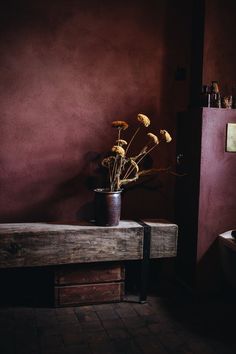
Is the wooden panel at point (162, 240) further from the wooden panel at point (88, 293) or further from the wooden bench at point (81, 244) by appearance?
the wooden panel at point (88, 293)

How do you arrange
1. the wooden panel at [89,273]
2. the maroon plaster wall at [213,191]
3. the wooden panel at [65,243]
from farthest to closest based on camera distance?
1. the maroon plaster wall at [213,191]
2. the wooden panel at [89,273]
3. the wooden panel at [65,243]

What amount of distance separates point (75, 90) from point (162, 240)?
167cm

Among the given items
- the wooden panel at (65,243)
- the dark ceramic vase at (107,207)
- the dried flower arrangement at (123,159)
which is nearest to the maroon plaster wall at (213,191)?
the dried flower arrangement at (123,159)

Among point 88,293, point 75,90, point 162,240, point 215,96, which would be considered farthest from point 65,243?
point 215,96

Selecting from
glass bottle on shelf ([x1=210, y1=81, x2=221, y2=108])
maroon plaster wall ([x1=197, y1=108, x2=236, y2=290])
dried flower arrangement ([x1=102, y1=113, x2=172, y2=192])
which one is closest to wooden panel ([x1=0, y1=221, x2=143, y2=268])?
dried flower arrangement ([x1=102, y1=113, x2=172, y2=192])

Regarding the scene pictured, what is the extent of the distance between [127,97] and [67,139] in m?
0.76

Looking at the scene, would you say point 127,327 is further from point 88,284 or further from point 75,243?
point 75,243

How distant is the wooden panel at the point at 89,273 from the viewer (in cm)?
337

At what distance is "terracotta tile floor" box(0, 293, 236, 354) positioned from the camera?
2.77 metres

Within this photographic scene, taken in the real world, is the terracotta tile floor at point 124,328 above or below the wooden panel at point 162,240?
below

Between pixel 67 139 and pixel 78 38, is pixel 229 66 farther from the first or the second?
pixel 67 139

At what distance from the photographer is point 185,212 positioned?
12.9ft

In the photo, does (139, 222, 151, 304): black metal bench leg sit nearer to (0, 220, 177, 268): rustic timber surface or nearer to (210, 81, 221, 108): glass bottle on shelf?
(0, 220, 177, 268): rustic timber surface

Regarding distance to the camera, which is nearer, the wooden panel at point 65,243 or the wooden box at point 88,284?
the wooden panel at point 65,243
